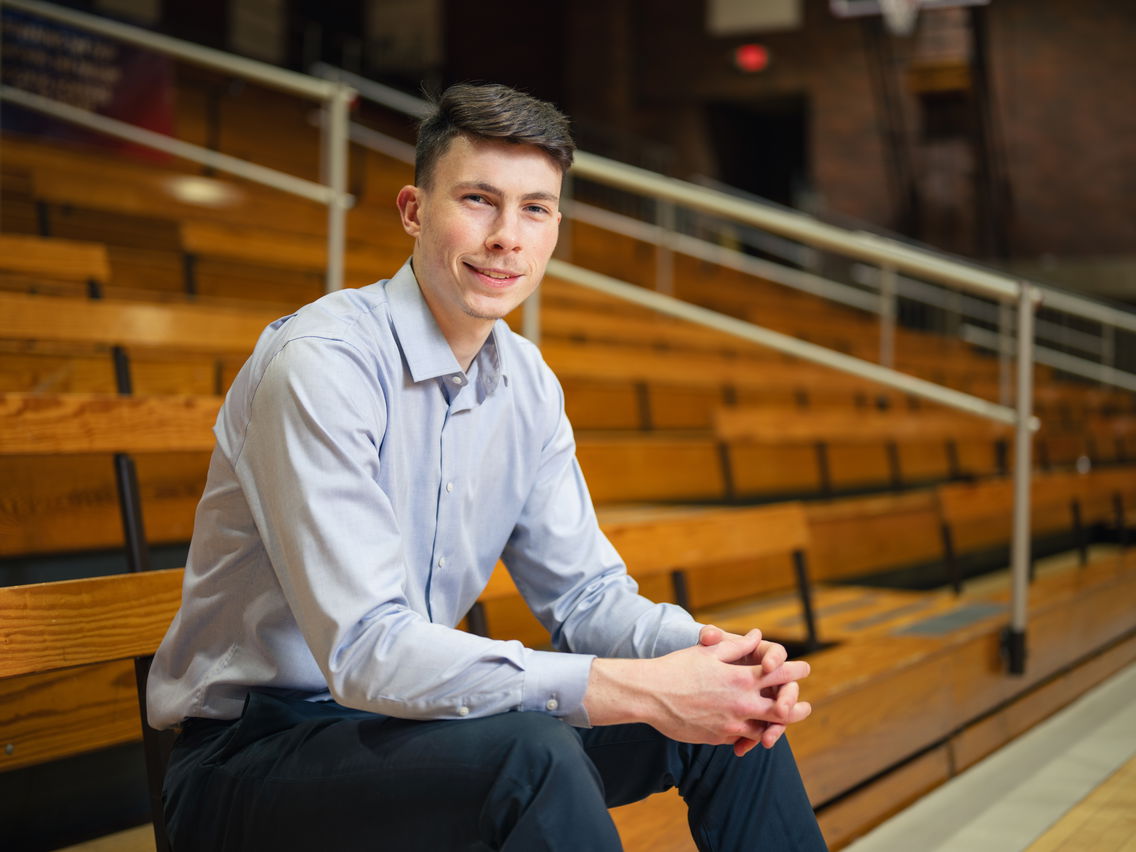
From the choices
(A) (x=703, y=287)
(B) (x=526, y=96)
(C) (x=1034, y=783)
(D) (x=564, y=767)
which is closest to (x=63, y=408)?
(B) (x=526, y=96)

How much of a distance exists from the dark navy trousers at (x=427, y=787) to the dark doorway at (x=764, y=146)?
22.4 feet

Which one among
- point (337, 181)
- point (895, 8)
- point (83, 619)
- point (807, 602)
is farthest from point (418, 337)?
point (895, 8)

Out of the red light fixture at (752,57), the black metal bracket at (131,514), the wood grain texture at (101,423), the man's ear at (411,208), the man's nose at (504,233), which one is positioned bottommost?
the black metal bracket at (131,514)

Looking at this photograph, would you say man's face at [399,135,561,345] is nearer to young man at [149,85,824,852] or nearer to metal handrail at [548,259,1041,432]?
young man at [149,85,824,852]

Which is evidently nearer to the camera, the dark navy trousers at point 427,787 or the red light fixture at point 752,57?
the dark navy trousers at point 427,787

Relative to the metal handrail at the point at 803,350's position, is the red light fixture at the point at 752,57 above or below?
above

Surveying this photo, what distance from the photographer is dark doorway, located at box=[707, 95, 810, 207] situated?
24.7 ft

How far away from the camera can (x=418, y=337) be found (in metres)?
0.95

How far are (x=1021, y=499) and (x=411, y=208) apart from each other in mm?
1175

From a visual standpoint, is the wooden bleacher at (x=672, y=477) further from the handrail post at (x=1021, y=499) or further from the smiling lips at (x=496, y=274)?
the smiling lips at (x=496, y=274)

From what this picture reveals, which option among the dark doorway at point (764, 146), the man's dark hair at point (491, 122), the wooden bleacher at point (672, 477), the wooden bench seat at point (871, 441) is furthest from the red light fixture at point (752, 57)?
the man's dark hair at point (491, 122)

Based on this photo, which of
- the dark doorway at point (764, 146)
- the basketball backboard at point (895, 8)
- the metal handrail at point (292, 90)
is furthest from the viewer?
the dark doorway at point (764, 146)

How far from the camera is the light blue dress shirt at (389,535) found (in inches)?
32.2

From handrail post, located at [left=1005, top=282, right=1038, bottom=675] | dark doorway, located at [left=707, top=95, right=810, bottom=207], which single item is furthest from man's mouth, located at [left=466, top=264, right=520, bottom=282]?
dark doorway, located at [left=707, top=95, right=810, bottom=207]
